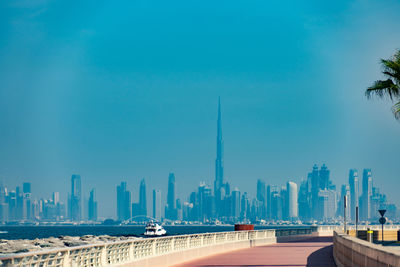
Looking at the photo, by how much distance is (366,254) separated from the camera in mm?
15820

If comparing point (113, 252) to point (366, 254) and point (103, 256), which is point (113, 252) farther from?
point (366, 254)

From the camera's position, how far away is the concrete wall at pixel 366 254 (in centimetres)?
1241

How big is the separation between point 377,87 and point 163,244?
16510 millimetres

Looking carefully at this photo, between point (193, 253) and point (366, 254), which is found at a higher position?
point (366, 254)

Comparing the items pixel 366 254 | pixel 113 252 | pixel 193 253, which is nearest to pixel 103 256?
pixel 113 252

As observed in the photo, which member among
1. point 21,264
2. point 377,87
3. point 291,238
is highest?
point 377,87

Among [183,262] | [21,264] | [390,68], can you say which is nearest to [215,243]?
[183,262]

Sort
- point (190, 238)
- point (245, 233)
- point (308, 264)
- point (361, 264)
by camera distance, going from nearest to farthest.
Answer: point (361, 264)
point (308, 264)
point (190, 238)
point (245, 233)

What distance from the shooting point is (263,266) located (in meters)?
26.4

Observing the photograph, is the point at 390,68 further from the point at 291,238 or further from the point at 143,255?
the point at 291,238

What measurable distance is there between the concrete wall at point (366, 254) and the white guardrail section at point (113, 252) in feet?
23.4

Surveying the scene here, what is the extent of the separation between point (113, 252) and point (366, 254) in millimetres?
9094

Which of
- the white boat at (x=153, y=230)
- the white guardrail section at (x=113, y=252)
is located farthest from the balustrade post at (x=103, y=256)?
the white boat at (x=153, y=230)

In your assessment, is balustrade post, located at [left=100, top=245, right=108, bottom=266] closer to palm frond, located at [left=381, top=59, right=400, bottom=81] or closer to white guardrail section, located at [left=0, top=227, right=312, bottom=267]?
white guardrail section, located at [left=0, top=227, right=312, bottom=267]
